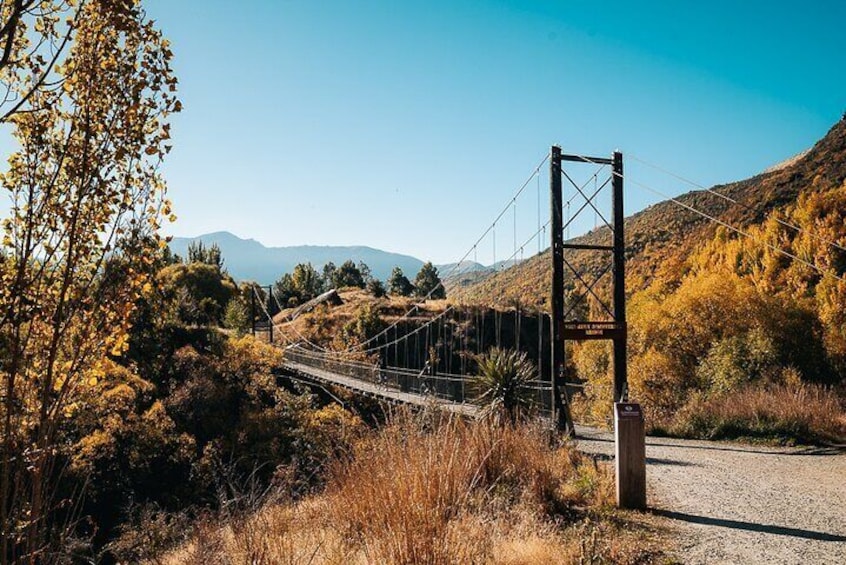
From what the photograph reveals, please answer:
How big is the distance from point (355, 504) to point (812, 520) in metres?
4.32

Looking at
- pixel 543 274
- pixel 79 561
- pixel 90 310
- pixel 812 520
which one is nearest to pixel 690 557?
pixel 812 520

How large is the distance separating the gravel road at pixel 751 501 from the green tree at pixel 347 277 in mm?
62672

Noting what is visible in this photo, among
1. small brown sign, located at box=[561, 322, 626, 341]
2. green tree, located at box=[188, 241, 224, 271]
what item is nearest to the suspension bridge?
small brown sign, located at box=[561, 322, 626, 341]

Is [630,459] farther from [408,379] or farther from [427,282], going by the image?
[427,282]

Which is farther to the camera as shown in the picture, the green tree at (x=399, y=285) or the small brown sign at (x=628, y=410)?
the green tree at (x=399, y=285)

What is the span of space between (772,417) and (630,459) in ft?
20.6

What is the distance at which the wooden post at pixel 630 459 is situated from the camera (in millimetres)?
5789

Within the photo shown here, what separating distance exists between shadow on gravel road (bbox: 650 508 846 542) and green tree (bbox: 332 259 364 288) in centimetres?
6527

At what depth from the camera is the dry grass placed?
9.88 m

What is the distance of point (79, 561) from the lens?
14.6 metres

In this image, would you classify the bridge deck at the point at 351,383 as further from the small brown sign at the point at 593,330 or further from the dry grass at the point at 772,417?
the dry grass at the point at 772,417

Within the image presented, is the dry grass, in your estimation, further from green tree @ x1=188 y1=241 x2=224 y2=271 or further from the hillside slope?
green tree @ x1=188 y1=241 x2=224 y2=271

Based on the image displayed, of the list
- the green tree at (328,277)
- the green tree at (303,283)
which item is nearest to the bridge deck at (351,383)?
the green tree at (303,283)

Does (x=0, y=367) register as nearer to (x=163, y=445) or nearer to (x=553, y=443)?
(x=553, y=443)
